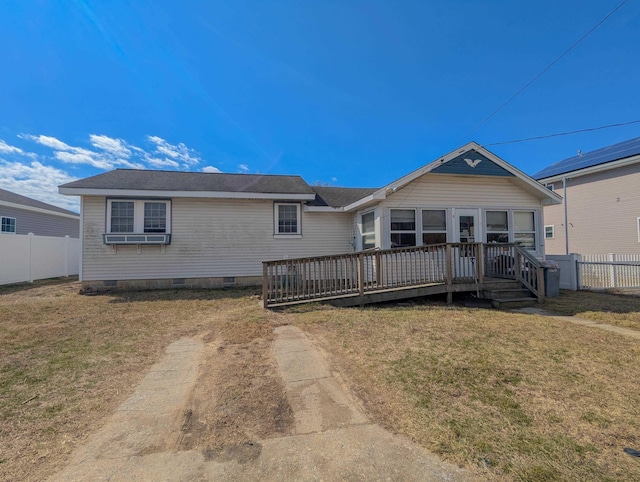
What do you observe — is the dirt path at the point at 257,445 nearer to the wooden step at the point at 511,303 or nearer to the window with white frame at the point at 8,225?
the wooden step at the point at 511,303

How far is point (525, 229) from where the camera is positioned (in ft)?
33.3

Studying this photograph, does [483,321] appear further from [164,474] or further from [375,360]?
[164,474]

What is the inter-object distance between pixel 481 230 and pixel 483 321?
15.3 ft

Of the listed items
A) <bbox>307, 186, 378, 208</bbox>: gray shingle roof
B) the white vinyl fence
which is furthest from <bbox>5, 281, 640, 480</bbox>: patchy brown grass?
the white vinyl fence

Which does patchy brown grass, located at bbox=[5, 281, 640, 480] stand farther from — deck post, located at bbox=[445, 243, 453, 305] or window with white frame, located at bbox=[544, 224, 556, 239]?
window with white frame, located at bbox=[544, 224, 556, 239]

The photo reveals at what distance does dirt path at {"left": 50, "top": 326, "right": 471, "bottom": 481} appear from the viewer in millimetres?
1995

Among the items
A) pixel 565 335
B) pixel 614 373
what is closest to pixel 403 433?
pixel 614 373

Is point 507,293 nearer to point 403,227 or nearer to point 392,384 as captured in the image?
point 403,227

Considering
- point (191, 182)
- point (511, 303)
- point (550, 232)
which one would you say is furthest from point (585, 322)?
point (550, 232)

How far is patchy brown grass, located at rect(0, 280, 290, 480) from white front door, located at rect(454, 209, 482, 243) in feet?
21.8

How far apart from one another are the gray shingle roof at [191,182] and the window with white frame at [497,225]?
6214mm

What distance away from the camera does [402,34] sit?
11.1m

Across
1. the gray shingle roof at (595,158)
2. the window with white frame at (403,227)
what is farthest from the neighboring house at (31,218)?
the gray shingle roof at (595,158)

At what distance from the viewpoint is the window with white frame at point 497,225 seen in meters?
9.94
